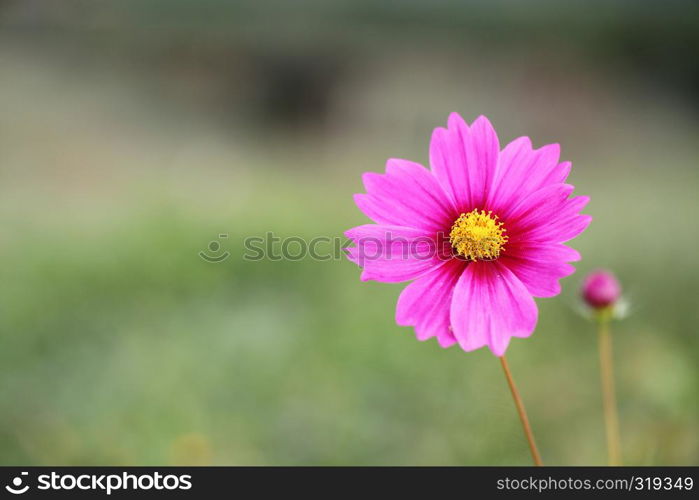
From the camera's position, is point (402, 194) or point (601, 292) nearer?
point (402, 194)

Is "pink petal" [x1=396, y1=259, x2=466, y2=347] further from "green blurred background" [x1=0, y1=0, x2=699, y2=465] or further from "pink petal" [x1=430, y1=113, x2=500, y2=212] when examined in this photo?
"green blurred background" [x1=0, y1=0, x2=699, y2=465]

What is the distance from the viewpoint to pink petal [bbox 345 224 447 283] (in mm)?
439

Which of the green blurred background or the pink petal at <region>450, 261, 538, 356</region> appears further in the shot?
the green blurred background

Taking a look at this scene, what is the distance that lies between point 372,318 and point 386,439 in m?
0.35

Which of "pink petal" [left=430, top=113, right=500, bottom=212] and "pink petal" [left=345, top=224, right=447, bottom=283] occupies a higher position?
"pink petal" [left=430, top=113, right=500, bottom=212]

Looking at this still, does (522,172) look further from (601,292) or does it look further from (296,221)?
(296,221)

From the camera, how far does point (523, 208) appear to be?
47 centimetres

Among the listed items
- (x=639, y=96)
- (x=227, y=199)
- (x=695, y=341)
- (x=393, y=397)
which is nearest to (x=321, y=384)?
(x=393, y=397)

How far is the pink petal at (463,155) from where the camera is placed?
0.46 m

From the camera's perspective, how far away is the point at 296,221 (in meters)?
1.80

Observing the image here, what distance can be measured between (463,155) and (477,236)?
65mm
